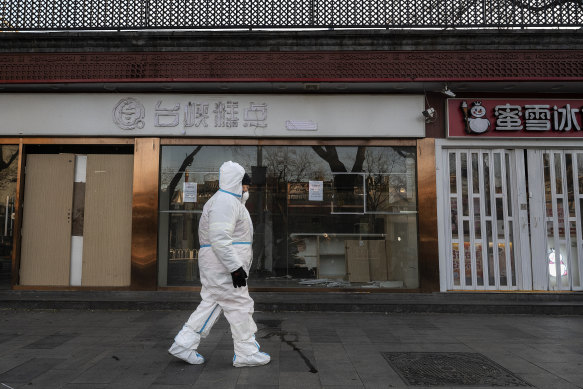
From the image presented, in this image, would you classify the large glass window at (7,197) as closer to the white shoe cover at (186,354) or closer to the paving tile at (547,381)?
the white shoe cover at (186,354)

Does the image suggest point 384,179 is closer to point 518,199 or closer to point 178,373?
point 518,199

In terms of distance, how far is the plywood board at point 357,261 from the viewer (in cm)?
763

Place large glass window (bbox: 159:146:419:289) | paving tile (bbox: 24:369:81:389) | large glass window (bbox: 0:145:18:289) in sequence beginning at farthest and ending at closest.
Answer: large glass window (bbox: 0:145:18:289), large glass window (bbox: 159:146:419:289), paving tile (bbox: 24:369:81:389)

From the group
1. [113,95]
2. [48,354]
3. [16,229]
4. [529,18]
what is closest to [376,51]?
[529,18]

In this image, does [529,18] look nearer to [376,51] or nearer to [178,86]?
[376,51]

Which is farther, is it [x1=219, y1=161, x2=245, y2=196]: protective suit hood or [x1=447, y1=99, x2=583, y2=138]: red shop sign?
[x1=447, y1=99, x2=583, y2=138]: red shop sign

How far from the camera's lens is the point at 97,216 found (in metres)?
Result: 7.55

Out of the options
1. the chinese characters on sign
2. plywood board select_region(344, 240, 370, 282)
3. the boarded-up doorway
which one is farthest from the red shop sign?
the boarded-up doorway

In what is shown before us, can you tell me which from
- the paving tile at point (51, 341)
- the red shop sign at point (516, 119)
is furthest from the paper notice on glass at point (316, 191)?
the paving tile at point (51, 341)

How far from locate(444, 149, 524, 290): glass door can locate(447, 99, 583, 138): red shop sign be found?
40cm

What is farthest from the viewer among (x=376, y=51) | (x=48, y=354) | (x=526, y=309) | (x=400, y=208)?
(x=400, y=208)

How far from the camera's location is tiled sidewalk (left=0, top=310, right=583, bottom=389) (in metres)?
3.64

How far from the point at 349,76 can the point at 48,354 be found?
5.76 meters

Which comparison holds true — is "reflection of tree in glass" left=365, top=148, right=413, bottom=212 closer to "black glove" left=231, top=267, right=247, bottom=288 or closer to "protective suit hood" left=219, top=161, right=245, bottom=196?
"protective suit hood" left=219, top=161, right=245, bottom=196
